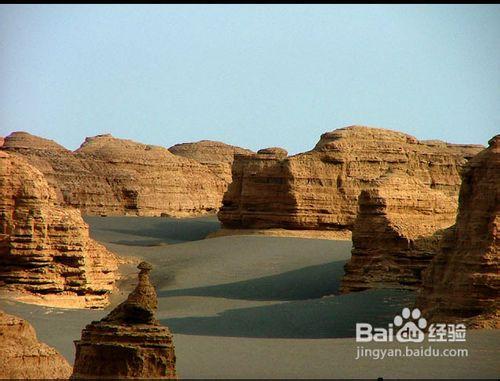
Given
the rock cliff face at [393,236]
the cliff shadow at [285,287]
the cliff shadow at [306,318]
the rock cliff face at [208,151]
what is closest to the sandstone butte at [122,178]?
the rock cliff face at [208,151]

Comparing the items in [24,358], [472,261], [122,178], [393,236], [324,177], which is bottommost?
[24,358]

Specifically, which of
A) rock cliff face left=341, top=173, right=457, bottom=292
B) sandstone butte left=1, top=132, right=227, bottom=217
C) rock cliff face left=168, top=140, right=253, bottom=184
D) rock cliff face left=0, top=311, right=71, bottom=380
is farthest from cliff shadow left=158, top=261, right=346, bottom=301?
rock cliff face left=168, top=140, right=253, bottom=184

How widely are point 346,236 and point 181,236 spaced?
15425 millimetres

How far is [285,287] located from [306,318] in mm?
11160

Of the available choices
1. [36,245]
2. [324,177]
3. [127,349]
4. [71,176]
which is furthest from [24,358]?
[71,176]

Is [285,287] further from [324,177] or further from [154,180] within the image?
[154,180]

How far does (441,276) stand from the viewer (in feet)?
110

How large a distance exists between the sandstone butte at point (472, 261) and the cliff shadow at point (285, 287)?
1416cm

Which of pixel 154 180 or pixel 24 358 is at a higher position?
pixel 154 180

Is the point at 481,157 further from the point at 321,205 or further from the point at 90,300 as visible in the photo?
the point at 321,205

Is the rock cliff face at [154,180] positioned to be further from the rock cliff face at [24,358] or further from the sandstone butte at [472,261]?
the rock cliff face at [24,358]

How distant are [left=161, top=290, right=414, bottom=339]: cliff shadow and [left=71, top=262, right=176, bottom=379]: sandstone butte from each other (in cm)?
1316

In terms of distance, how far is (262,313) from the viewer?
40750mm

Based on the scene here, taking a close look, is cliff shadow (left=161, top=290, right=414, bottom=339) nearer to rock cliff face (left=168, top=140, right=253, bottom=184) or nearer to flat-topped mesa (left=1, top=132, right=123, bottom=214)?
flat-topped mesa (left=1, top=132, right=123, bottom=214)
